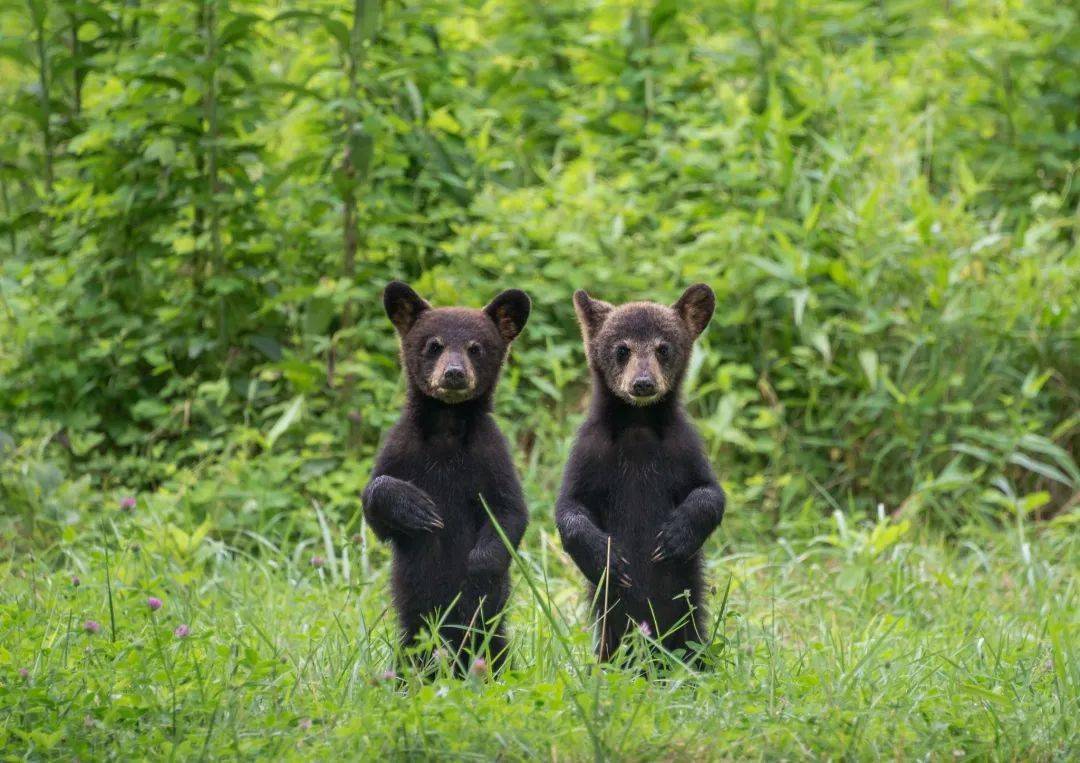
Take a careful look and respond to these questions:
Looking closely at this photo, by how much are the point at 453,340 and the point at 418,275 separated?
321 centimetres

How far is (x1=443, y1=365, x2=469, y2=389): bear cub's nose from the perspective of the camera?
15.5 feet

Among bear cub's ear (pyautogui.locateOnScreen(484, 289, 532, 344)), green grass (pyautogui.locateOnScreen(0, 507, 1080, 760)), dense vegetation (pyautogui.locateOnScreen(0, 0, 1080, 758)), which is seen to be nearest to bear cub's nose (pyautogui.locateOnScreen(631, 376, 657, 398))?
bear cub's ear (pyautogui.locateOnScreen(484, 289, 532, 344))

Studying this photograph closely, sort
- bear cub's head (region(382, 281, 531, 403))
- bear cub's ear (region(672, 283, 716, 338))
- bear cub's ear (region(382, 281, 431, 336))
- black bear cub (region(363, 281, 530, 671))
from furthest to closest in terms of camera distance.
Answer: bear cub's ear (region(672, 283, 716, 338))
bear cub's ear (region(382, 281, 431, 336))
bear cub's head (region(382, 281, 531, 403))
black bear cub (region(363, 281, 530, 671))

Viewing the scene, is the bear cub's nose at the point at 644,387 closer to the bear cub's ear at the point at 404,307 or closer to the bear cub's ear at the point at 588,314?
the bear cub's ear at the point at 588,314

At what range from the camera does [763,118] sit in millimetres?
8336

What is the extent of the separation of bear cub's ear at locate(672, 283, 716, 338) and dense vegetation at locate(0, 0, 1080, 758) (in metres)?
1.36

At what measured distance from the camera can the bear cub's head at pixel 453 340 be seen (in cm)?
480

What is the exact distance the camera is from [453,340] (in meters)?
4.94

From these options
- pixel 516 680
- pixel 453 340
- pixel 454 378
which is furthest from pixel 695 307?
pixel 516 680

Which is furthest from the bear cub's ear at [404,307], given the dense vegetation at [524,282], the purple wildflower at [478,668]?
the purple wildflower at [478,668]

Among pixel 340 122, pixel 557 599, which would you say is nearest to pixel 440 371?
pixel 557 599

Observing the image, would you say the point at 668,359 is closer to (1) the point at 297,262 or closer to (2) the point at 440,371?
(2) the point at 440,371

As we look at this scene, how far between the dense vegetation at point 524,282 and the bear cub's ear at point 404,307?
1.24m

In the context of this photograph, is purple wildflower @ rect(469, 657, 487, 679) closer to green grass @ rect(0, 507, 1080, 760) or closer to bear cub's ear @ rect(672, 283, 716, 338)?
green grass @ rect(0, 507, 1080, 760)
